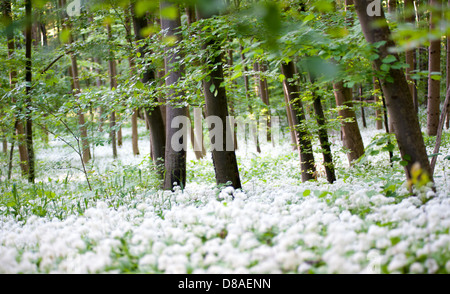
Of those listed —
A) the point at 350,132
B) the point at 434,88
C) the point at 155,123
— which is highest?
the point at 434,88

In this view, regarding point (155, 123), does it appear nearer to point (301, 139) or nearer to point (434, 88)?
point (301, 139)

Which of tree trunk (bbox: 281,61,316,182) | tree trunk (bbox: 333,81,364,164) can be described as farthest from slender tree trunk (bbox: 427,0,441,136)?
tree trunk (bbox: 281,61,316,182)

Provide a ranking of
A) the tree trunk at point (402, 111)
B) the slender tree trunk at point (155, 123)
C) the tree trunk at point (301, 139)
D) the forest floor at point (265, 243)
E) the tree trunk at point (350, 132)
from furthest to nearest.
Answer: the tree trunk at point (350, 132)
the slender tree trunk at point (155, 123)
the tree trunk at point (301, 139)
the tree trunk at point (402, 111)
the forest floor at point (265, 243)

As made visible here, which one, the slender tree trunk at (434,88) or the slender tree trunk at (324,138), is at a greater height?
the slender tree trunk at (434,88)

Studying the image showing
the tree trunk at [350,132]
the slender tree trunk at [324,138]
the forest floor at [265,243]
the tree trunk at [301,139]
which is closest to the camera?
the forest floor at [265,243]

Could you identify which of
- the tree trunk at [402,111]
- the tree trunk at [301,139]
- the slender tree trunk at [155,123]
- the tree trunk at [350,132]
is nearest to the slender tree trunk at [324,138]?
the tree trunk at [301,139]

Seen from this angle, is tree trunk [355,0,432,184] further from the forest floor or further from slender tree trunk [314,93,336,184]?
slender tree trunk [314,93,336,184]

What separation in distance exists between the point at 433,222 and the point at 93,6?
2.87 meters

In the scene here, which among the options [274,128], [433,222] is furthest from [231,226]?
[274,128]

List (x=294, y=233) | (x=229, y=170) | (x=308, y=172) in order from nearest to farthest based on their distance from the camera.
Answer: (x=294, y=233) → (x=229, y=170) → (x=308, y=172)

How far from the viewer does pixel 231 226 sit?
9.71 feet

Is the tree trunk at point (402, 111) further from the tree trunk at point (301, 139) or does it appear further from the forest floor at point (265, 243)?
the tree trunk at point (301, 139)

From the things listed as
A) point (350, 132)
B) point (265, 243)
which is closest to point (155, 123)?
point (350, 132)
